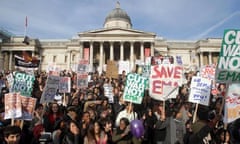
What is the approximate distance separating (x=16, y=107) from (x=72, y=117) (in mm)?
1331

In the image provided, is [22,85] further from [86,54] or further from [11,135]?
[86,54]

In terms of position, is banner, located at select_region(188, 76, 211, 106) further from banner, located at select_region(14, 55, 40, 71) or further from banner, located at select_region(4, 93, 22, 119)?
banner, located at select_region(14, 55, 40, 71)

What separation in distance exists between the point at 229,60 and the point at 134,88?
2.86 meters

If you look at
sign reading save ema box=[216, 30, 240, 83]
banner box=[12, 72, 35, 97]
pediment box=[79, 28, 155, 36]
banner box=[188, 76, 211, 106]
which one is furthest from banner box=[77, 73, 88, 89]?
pediment box=[79, 28, 155, 36]

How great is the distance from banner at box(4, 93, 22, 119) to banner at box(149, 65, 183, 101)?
2.79 meters

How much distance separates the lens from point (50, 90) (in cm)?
765

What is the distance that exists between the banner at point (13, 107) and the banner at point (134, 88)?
276 cm

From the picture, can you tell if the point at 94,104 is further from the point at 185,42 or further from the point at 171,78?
the point at 185,42

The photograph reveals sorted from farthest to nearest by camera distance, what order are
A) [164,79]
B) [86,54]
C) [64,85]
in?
[86,54]
[64,85]
[164,79]

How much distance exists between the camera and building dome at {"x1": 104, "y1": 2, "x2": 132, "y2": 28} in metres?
63.3

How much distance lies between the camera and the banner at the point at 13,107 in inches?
206

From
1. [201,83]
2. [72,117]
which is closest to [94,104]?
[72,117]

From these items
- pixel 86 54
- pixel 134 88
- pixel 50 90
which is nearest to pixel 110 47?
pixel 86 54

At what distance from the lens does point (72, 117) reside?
626 centimetres
